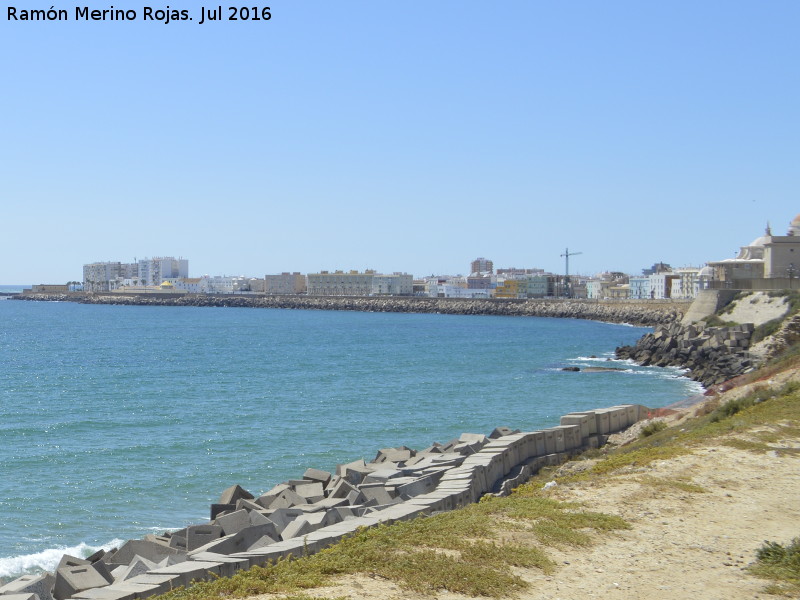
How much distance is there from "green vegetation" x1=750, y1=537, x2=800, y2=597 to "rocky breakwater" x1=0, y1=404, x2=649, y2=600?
415cm

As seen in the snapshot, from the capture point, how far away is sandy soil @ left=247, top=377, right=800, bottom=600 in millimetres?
7508

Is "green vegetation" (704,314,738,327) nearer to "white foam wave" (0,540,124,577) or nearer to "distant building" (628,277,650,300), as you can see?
"white foam wave" (0,540,124,577)

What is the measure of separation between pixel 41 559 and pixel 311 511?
4.44m

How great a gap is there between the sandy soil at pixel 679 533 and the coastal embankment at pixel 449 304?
254ft

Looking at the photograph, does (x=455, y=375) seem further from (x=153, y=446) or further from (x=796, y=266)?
(x=796, y=266)

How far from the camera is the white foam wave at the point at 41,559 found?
13398 mm

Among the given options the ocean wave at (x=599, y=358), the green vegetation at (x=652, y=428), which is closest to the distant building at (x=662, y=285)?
the ocean wave at (x=599, y=358)

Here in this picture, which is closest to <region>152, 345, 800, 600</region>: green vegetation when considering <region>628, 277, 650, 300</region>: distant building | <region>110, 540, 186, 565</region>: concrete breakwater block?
<region>110, 540, 186, 565</region>: concrete breakwater block

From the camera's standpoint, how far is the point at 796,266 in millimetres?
57406

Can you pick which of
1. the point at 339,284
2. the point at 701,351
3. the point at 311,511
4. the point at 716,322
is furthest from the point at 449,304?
the point at 311,511

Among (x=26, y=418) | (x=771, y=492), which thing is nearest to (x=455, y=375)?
(x=26, y=418)

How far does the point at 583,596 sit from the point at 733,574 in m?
1.63

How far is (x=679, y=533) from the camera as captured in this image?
9227mm

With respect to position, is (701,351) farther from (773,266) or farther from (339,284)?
(339,284)
